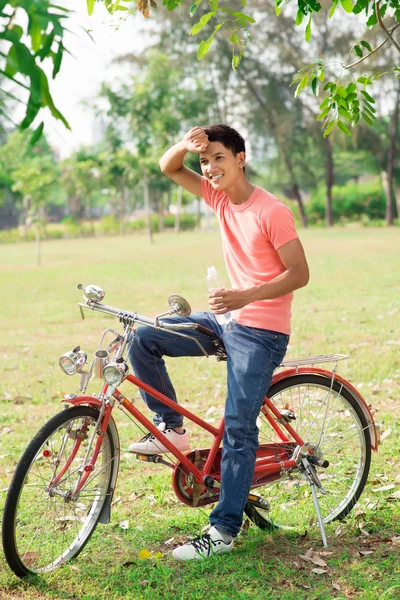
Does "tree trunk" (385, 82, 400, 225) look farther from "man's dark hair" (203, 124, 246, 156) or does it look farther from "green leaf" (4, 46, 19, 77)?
"green leaf" (4, 46, 19, 77)

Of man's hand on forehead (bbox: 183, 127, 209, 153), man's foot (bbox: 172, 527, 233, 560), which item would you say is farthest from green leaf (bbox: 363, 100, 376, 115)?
man's foot (bbox: 172, 527, 233, 560)

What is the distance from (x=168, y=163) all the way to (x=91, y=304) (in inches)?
39.8

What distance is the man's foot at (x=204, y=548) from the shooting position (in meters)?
3.65

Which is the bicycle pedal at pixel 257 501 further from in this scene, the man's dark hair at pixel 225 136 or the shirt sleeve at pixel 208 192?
the man's dark hair at pixel 225 136

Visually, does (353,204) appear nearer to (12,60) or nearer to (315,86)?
(315,86)

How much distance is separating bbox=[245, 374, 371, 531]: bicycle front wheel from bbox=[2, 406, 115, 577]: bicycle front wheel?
0.78 m

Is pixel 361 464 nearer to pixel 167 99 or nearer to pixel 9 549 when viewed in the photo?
pixel 9 549

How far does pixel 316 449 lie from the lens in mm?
4016

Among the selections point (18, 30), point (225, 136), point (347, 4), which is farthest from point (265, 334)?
point (18, 30)

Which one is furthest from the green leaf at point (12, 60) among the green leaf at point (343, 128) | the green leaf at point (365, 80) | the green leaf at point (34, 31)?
the green leaf at point (365, 80)

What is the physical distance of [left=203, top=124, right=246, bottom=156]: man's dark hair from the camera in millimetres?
3730

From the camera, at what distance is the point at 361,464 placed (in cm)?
415

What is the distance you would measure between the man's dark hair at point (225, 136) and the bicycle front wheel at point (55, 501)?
139 centimetres

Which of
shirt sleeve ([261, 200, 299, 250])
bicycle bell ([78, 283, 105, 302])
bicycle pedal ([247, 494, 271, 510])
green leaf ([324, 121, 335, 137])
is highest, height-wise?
green leaf ([324, 121, 335, 137])
